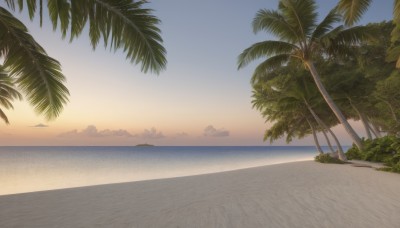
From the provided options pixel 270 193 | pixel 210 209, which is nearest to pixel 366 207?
pixel 270 193

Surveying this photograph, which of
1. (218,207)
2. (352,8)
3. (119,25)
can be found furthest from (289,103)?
(119,25)

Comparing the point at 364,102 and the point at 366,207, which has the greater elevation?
the point at 364,102

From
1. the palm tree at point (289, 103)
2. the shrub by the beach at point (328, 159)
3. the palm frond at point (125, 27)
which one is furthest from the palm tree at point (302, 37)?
the palm frond at point (125, 27)

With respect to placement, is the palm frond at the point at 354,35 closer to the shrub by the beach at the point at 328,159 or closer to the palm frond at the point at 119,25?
the shrub by the beach at the point at 328,159

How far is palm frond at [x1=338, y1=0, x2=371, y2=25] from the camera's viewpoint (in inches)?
348

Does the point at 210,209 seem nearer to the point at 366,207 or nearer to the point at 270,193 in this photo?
the point at 270,193

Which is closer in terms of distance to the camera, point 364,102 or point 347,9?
point 347,9

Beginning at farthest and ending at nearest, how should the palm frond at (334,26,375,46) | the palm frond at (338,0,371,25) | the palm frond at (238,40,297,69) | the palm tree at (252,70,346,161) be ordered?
the palm tree at (252,70,346,161) < the palm frond at (238,40,297,69) < the palm frond at (334,26,375,46) < the palm frond at (338,0,371,25)

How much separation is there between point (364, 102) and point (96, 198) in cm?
1784

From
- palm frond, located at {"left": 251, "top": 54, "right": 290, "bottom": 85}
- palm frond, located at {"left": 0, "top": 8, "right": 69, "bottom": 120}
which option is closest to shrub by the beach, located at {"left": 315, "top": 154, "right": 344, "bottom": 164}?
palm frond, located at {"left": 251, "top": 54, "right": 290, "bottom": 85}

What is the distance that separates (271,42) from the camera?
12461 millimetres

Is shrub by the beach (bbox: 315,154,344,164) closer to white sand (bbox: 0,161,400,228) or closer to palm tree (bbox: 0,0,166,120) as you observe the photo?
white sand (bbox: 0,161,400,228)

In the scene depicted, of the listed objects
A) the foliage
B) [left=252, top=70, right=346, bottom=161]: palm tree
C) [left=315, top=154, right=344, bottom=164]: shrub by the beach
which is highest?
[left=252, top=70, right=346, bottom=161]: palm tree

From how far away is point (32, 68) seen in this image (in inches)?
156
